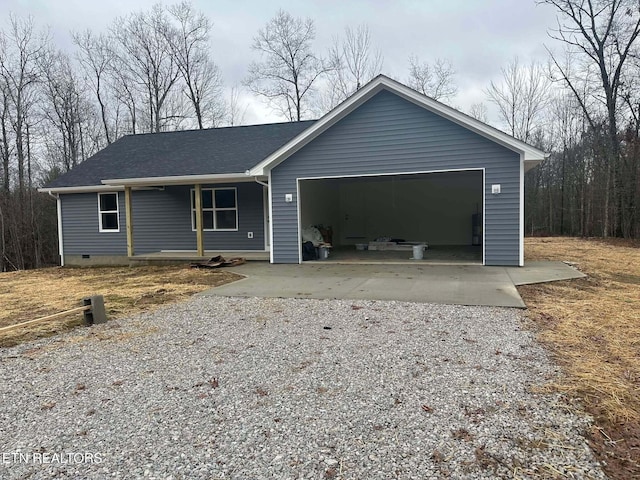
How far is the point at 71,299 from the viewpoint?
6.98 m

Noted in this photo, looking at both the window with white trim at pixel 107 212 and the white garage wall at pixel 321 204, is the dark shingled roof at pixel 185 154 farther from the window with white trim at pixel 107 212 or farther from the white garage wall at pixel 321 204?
the white garage wall at pixel 321 204

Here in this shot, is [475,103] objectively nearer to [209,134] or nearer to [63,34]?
[209,134]

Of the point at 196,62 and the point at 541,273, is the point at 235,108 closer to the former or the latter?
the point at 196,62

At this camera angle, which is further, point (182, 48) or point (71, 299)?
point (182, 48)

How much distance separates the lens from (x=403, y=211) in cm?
1627

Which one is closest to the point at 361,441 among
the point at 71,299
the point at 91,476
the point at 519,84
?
the point at 91,476

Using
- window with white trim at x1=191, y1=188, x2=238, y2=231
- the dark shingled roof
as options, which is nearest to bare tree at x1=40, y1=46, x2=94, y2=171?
the dark shingled roof

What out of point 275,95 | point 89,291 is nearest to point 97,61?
point 275,95

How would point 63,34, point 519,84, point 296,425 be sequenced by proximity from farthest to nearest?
point 519,84, point 63,34, point 296,425

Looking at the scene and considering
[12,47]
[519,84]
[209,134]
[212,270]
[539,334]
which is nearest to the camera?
[539,334]

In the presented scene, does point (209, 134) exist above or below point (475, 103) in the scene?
below

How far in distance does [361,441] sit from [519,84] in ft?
90.0

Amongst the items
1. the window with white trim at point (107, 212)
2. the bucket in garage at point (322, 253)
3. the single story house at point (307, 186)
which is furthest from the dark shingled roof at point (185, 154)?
the bucket in garage at point (322, 253)

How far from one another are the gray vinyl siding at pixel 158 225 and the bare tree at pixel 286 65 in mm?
13888
